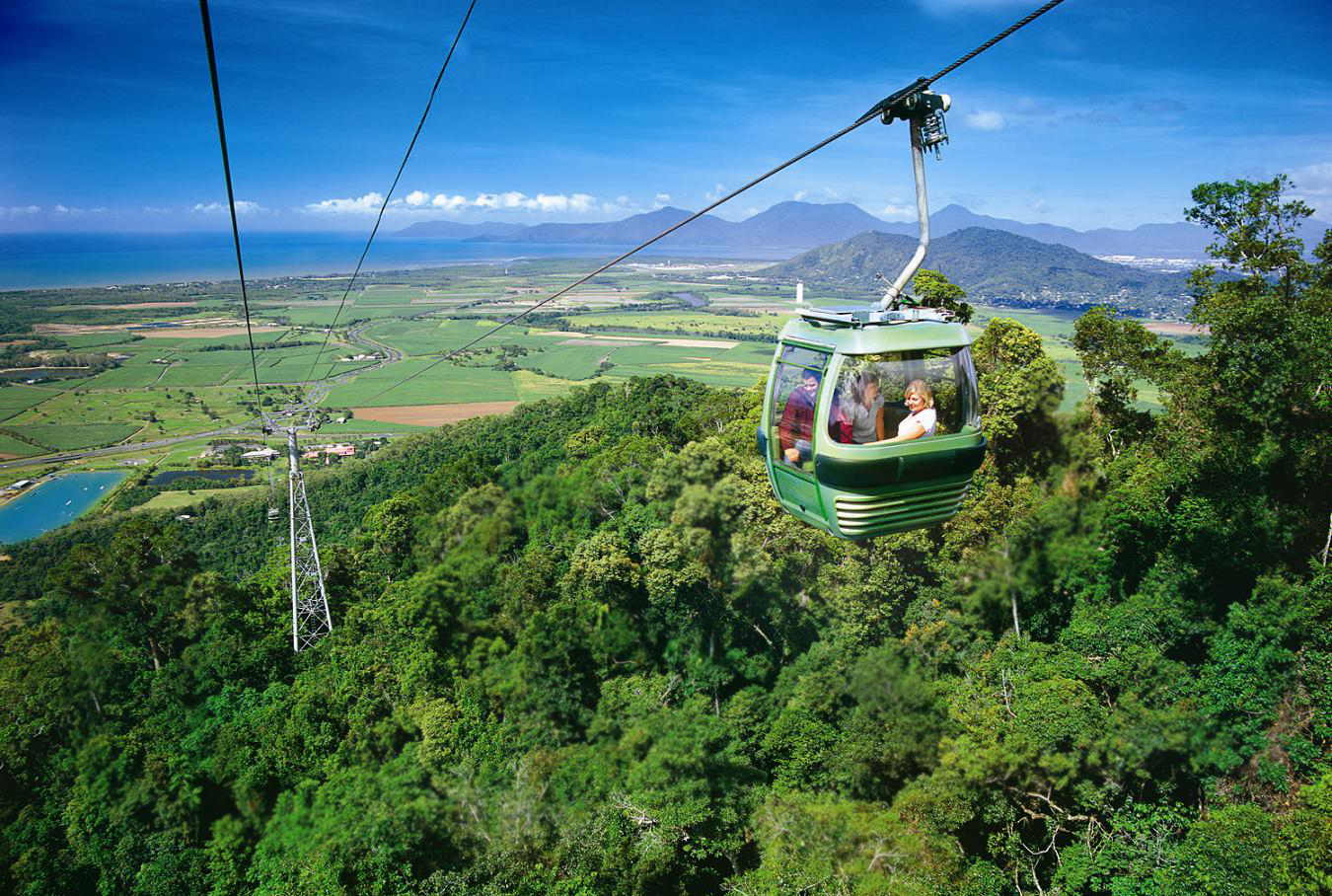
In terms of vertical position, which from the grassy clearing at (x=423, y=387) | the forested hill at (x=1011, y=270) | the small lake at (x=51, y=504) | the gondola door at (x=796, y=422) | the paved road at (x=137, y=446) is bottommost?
the small lake at (x=51, y=504)

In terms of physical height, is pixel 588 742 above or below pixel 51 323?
below

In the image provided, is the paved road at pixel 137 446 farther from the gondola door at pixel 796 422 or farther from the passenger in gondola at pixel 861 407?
the passenger in gondola at pixel 861 407

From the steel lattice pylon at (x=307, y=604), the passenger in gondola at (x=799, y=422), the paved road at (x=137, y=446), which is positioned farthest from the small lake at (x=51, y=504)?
the passenger in gondola at (x=799, y=422)

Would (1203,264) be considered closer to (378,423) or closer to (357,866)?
(357,866)

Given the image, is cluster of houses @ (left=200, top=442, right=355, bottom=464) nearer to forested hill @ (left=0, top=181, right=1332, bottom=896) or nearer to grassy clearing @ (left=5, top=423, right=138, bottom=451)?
grassy clearing @ (left=5, top=423, right=138, bottom=451)

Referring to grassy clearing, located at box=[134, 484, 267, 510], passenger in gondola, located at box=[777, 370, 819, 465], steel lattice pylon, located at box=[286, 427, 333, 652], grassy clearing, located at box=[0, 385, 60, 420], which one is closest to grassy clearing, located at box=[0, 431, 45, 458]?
grassy clearing, located at box=[0, 385, 60, 420]

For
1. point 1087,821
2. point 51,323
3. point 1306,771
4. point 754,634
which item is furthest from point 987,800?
point 51,323
